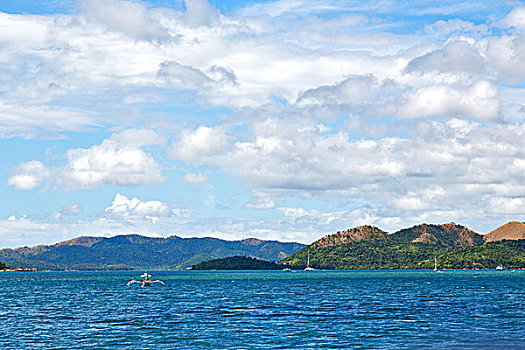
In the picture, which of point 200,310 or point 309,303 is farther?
point 309,303

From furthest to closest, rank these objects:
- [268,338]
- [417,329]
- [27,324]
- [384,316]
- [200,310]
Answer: [200,310], [384,316], [27,324], [417,329], [268,338]

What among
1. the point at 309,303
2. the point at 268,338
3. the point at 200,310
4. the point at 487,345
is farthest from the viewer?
the point at 309,303

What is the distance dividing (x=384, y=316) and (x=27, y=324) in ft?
194

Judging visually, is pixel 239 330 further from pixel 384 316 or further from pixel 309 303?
pixel 309 303

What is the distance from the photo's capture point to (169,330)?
298 ft

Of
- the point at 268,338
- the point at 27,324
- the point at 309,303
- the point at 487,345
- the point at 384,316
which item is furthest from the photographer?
the point at 309,303

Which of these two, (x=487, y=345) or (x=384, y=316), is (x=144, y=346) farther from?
(x=384, y=316)

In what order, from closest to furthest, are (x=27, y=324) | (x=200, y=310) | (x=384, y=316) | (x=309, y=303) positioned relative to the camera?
(x=27, y=324), (x=384, y=316), (x=200, y=310), (x=309, y=303)

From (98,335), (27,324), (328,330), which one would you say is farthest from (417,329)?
(27,324)

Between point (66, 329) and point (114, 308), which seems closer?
point (66, 329)

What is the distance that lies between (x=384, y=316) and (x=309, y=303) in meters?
36.6

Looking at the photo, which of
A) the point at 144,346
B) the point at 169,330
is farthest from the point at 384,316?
the point at 144,346

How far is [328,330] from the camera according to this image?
90000 millimetres

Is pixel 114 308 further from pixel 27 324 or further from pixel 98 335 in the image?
pixel 98 335
